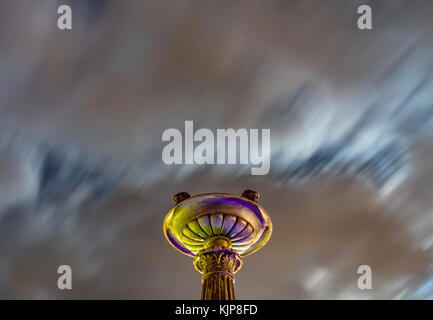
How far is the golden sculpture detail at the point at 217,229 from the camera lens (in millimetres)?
15750

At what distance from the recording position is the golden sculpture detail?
1575 cm

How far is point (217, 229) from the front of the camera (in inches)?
661
